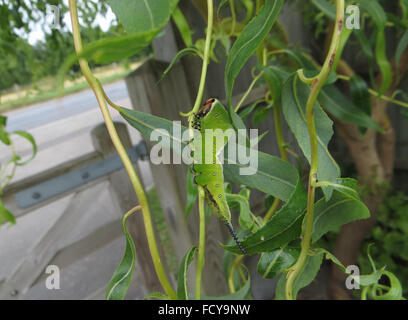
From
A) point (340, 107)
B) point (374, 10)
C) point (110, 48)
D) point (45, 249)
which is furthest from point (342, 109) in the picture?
point (45, 249)

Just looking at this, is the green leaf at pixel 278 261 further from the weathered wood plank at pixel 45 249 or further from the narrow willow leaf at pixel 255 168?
the weathered wood plank at pixel 45 249

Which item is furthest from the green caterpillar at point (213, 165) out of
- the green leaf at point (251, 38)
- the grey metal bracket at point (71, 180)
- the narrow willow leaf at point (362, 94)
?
the grey metal bracket at point (71, 180)

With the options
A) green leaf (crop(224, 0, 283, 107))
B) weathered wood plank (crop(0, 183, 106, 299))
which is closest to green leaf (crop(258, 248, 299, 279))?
green leaf (crop(224, 0, 283, 107))

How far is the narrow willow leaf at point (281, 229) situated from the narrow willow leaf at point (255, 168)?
0.02 meters

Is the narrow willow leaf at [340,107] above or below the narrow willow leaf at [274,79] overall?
above

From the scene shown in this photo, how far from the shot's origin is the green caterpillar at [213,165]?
0.59 ft

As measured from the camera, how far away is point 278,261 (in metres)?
0.23

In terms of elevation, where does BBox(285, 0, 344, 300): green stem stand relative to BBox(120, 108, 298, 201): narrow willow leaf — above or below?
below

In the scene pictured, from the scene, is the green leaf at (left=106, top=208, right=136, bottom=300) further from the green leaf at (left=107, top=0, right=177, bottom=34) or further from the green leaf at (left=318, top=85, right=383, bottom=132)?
the green leaf at (left=318, top=85, right=383, bottom=132)

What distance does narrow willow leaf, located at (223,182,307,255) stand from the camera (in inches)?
7.7

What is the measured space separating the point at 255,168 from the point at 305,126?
0.05 meters

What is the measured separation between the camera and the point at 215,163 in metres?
0.18

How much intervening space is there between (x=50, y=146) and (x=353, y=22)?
7.94 feet

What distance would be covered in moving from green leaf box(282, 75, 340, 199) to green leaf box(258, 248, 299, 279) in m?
0.06
